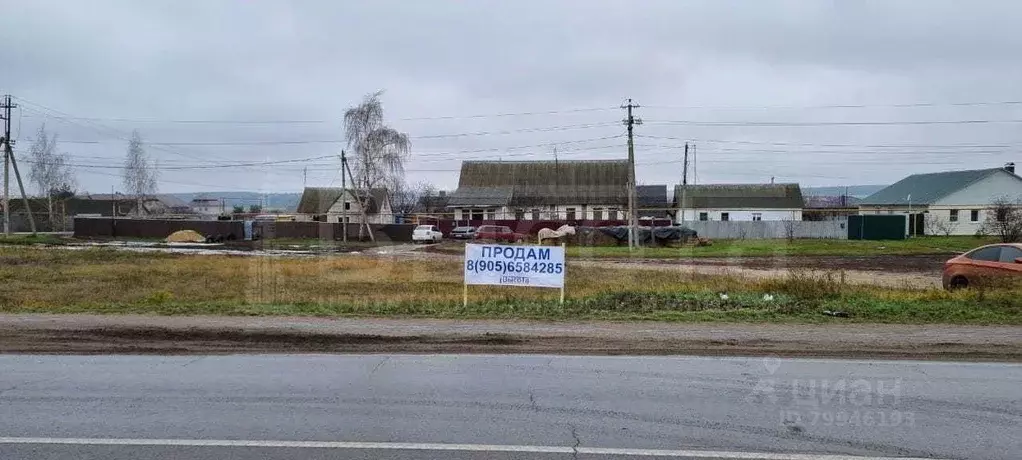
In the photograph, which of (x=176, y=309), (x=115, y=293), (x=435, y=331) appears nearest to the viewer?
(x=435, y=331)

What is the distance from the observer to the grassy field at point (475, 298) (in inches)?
550

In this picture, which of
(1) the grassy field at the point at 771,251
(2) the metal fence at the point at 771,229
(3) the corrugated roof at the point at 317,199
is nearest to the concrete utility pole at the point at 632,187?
A: (1) the grassy field at the point at 771,251

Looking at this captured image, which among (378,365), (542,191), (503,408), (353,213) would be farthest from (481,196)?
(503,408)

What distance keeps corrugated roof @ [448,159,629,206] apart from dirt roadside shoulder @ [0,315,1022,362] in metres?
63.2

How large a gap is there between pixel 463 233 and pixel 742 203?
3016 centimetres

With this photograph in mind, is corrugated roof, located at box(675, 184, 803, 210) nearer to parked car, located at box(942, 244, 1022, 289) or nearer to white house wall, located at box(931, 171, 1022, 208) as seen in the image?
white house wall, located at box(931, 171, 1022, 208)

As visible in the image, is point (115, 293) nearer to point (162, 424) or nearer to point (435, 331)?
point (435, 331)

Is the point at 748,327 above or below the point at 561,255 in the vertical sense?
below

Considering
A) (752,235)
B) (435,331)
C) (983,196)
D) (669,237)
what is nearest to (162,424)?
(435,331)

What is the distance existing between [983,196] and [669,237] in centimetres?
3652

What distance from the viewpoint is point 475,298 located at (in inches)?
648

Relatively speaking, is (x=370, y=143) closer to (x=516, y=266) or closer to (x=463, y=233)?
(x=463, y=233)

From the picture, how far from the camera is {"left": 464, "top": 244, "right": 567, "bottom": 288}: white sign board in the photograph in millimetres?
15148

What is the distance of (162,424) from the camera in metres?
6.29
